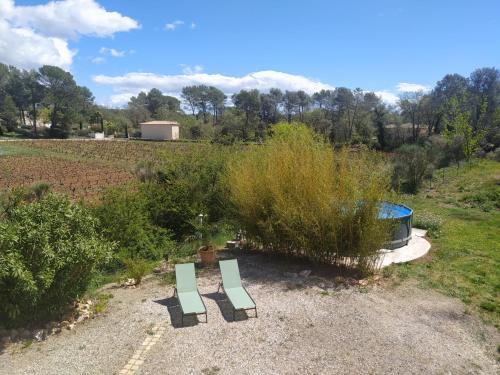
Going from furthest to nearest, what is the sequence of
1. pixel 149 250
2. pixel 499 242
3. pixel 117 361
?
pixel 499 242 → pixel 149 250 → pixel 117 361

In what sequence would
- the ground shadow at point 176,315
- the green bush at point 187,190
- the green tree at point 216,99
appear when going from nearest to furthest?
the ground shadow at point 176,315 → the green bush at point 187,190 → the green tree at point 216,99

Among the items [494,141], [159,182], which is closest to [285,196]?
[159,182]

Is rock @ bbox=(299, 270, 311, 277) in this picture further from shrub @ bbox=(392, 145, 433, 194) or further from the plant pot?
shrub @ bbox=(392, 145, 433, 194)

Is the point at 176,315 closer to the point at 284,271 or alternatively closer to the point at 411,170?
the point at 284,271

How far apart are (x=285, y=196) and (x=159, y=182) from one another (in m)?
6.52

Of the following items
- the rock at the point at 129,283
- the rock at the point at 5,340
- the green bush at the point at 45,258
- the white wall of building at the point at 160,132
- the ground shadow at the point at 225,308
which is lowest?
the rock at the point at 129,283

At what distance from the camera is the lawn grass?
7359 millimetres

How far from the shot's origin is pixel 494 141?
98.9 ft

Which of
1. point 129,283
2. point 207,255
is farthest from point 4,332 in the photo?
point 207,255

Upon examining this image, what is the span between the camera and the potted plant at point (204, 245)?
30.4ft

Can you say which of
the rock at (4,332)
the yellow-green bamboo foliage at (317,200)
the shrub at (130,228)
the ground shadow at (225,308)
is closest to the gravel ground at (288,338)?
the ground shadow at (225,308)

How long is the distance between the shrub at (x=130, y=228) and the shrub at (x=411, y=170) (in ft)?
45.2

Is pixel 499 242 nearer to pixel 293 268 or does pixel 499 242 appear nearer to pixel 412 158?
pixel 293 268

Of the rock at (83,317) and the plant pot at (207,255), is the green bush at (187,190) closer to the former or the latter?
the plant pot at (207,255)
